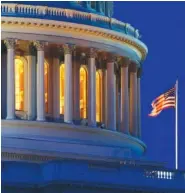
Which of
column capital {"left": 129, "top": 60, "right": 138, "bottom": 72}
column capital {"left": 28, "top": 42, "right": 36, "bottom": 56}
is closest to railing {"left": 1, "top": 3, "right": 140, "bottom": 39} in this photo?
column capital {"left": 28, "top": 42, "right": 36, "bottom": 56}

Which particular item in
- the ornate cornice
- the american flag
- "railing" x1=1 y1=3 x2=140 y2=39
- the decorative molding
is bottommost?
the decorative molding

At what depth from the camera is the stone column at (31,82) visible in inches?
3442

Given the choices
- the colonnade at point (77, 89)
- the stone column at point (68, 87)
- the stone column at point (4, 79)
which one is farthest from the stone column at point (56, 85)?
the stone column at point (4, 79)

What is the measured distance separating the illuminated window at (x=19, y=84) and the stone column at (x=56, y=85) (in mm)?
1811

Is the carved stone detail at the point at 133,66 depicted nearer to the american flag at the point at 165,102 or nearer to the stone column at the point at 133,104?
the stone column at the point at 133,104

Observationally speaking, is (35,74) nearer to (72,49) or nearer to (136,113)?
(72,49)

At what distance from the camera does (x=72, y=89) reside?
89.3 meters

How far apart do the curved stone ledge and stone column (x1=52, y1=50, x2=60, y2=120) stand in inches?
63.7

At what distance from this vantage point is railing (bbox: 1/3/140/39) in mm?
87625

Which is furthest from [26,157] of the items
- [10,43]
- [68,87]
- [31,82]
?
[10,43]

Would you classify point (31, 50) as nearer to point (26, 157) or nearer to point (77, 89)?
point (77, 89)

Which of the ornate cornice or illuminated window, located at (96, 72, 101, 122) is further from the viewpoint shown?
illuminated window, located at (96, 72, 101, 122)

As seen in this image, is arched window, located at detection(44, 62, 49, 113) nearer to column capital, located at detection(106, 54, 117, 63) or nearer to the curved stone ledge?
the curved stone ledge

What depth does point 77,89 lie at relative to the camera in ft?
296
